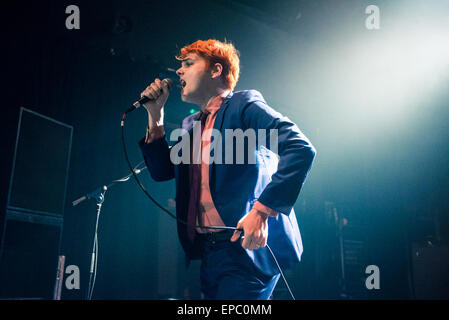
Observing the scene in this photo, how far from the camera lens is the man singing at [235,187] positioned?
140 cm

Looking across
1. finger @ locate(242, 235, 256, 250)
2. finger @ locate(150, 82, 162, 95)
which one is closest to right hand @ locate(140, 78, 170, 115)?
finger @ locate(150, 82, 162, 95)

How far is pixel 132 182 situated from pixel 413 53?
398 centimetres

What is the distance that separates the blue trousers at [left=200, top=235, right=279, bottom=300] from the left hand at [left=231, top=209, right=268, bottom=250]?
127mm

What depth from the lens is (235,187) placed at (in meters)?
1.56

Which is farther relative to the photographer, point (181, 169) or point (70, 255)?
point (70, 255)

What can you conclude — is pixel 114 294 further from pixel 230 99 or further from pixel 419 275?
pixel 419 275

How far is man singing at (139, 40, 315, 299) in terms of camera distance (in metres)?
1.40

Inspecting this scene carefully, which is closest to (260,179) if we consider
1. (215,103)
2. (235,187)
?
(235,187)

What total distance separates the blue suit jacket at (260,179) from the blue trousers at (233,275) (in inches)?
1.7

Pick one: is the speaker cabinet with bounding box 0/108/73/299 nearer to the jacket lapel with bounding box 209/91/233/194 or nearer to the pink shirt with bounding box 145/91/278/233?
the pink shirt with bounding box 145/91/278/233

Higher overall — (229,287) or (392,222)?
(392,222)

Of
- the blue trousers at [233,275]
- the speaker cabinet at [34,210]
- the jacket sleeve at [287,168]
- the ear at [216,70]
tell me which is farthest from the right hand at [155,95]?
the speaker cabinet at [34,210]

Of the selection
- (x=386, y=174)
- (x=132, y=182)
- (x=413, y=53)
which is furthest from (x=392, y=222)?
(x=132, y=182)

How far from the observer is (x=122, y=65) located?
13.7 feet
